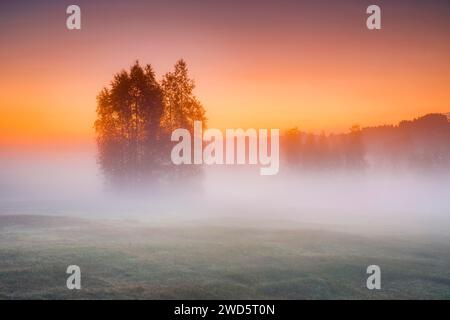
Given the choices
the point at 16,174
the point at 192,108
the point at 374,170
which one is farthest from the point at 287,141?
the point at 16,174

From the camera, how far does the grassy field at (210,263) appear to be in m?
18.1

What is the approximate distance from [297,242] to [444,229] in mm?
23827

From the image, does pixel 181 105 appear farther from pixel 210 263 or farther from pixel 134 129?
pixel 210 263

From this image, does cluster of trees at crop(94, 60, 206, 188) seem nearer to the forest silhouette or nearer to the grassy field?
the forest silhouette

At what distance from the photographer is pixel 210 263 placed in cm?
2302

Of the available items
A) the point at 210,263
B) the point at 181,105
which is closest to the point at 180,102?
the point at 181,105

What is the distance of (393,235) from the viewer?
37.7 meters

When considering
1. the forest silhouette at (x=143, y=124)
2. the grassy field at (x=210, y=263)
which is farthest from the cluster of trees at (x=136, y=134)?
the grassy field at (x=210, y=263)

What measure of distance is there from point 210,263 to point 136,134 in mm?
35781

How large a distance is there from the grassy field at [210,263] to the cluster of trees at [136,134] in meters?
20.2

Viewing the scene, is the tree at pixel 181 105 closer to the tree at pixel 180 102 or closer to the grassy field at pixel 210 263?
the tree at pixel 180 102

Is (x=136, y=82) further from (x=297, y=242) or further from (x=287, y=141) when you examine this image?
(x=287, y=141)

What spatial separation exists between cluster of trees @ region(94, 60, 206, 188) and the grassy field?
794 inches

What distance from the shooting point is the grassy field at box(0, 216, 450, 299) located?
18.1 metres
